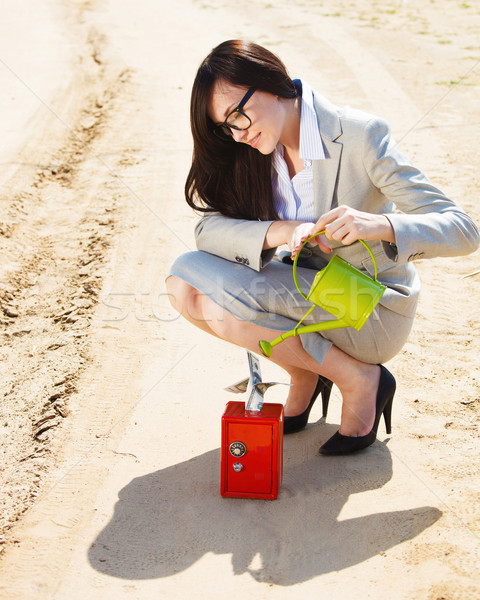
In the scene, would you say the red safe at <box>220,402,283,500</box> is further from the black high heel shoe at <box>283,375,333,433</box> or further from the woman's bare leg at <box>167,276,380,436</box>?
the black high heel shoe at <box>283,375,333,433</box>

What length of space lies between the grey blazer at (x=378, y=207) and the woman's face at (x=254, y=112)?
0.47 ft

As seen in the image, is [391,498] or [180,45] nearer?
[391,498]

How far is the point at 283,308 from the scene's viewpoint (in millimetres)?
2467

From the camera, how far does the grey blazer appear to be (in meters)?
2.16

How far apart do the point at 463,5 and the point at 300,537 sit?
11041 mm

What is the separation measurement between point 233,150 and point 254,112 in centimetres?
26

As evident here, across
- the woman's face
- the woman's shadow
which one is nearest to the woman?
the woman's face

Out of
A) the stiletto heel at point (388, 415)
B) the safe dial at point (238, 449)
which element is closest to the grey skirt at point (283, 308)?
the stiletto heel at point (388, 415)

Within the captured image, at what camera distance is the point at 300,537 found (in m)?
2.16

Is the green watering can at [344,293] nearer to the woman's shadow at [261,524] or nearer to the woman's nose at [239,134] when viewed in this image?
the woman's nose at [239,134]

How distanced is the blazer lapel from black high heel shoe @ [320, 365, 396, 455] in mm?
599

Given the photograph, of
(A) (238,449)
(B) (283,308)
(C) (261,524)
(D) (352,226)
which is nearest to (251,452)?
(A) (238,449)

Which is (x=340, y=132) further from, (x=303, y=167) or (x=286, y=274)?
(x=286, y=274)

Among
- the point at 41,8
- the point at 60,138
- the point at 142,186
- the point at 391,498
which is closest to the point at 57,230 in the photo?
the point at 142,186
